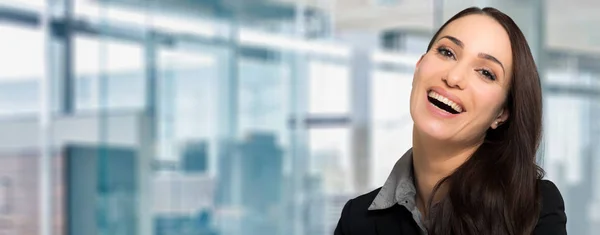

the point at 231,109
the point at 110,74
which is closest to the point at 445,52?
the point at 231,109

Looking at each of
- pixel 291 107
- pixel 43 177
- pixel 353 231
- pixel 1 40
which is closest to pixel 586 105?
pixel 353 231

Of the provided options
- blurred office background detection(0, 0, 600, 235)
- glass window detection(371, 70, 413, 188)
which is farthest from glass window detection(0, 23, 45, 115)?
glass window detection(371, 70, 413, 188)

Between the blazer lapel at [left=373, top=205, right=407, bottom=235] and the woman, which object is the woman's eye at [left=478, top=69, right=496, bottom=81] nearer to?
the woman

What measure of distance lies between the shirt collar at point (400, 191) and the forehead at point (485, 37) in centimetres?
19

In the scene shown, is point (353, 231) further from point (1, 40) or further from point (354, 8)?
point (1, 40)

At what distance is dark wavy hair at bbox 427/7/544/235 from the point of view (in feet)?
3.20

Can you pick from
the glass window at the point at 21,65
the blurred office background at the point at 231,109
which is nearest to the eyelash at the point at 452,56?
the blurred office background at the point at 231,109

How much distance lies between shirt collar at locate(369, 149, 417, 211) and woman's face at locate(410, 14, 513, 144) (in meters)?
0.10

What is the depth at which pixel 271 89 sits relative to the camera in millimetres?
3756

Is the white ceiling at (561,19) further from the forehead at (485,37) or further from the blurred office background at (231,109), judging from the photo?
the blurred office background at (231,109)

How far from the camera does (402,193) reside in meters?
1.05

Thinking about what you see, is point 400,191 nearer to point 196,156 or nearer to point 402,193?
point 402,193

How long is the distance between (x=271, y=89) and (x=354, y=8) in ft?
1.96

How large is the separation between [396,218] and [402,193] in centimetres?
3
